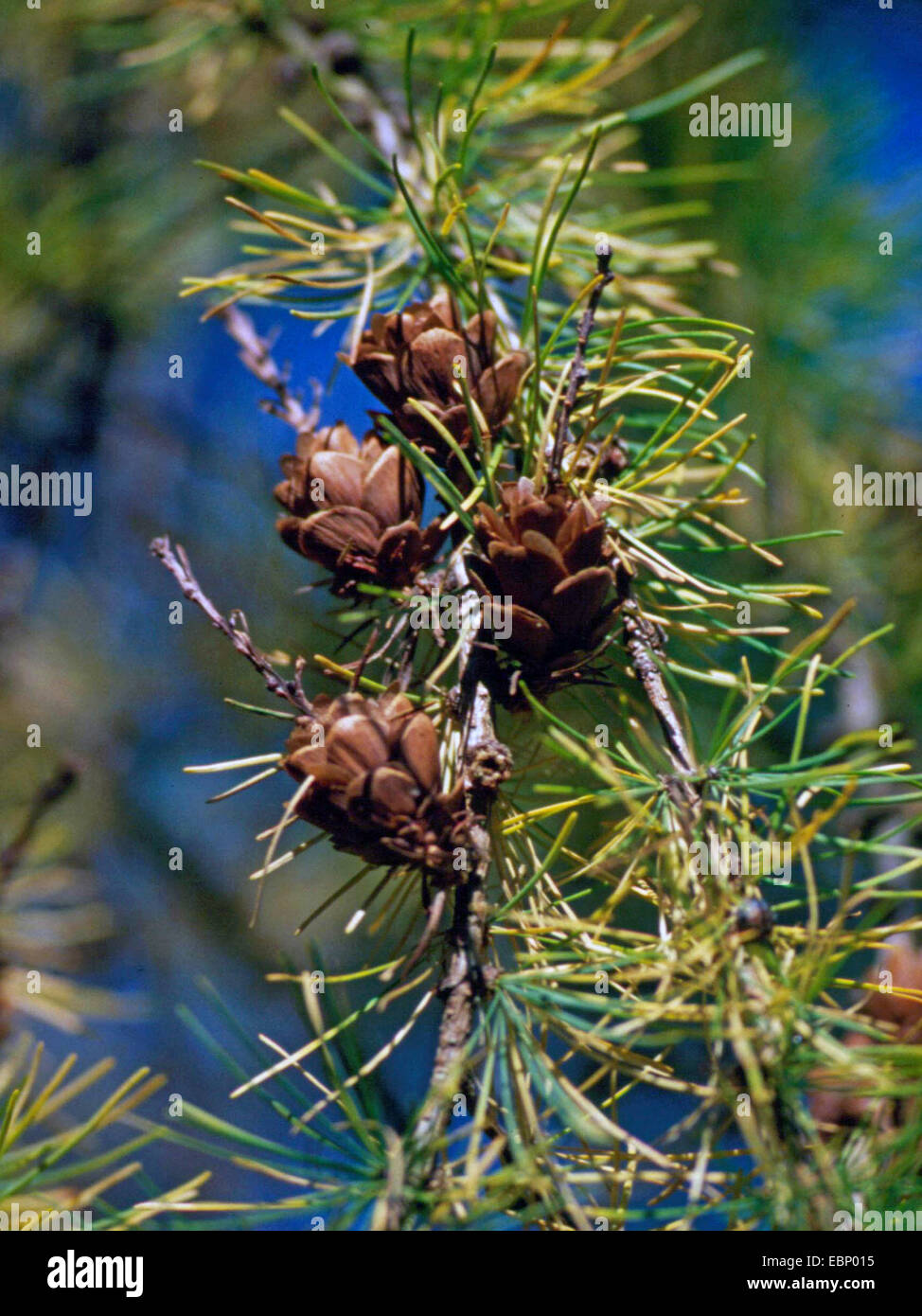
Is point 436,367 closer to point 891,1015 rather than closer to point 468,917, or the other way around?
point 468,917

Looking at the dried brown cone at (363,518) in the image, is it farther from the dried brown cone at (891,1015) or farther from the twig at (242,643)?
the dried brown cone at (891,1015)

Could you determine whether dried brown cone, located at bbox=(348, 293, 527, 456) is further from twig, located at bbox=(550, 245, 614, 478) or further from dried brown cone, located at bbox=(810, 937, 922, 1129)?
dried brown cone, located at bbox=(810, 937, 922, 1129)

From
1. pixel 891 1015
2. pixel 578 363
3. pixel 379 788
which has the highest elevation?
pixel 578 363

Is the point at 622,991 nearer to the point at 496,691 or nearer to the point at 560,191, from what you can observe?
the point at 496,691

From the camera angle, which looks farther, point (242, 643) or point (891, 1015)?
point (891, 1015)

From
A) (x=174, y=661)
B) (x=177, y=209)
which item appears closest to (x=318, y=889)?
(x=174, y=661)

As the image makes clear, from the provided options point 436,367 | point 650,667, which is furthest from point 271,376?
point 650,667

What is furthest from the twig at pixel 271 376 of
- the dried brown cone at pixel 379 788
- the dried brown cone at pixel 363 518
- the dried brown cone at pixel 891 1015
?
the dried brown cone at pixel 891 1015
